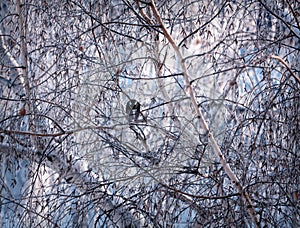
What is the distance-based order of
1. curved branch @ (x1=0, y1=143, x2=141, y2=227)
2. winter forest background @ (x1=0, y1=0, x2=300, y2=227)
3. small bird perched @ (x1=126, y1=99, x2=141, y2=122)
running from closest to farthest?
winter forest background @ (x1=0, y1=0, x2=300, y2=227) → small bird perched @ (x1=126, y1=99, x2=141, y2=122) → curved branch @ (x1=0, y1=143, x2=141, y2=227)

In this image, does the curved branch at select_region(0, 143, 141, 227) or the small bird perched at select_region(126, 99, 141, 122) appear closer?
the small bird perched at select_region(126, 99, 141, 122)

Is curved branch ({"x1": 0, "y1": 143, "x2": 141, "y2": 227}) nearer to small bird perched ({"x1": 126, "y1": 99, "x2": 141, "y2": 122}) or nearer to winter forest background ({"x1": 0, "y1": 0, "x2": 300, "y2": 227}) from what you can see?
winter forest background ({"x1": 0, "y1": 0, "x2": 300, "y2": 227})

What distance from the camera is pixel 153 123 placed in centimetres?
307

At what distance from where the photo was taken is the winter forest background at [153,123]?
242 cm

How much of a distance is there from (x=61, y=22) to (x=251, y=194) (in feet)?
5.10

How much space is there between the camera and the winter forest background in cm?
242

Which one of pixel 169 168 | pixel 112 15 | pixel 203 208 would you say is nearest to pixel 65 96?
pixel 112 15

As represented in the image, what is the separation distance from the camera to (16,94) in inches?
125

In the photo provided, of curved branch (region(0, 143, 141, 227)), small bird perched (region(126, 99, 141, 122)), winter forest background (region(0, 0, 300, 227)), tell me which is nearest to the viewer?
winter forest background (region(0, 0, 300, 227))

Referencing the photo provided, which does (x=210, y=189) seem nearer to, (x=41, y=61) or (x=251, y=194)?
(x=251, y=194)

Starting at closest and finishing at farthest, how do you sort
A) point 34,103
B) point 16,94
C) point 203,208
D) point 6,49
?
point 203,208 → point 34,103 → point 16,94 → point 6,49

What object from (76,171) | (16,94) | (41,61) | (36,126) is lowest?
(76,171)

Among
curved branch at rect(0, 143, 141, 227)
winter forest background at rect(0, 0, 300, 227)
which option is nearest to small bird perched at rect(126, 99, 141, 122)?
winter forest background at rect(0, 0, 300, 227)

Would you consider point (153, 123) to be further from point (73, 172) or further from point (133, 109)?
point (73, 172)
